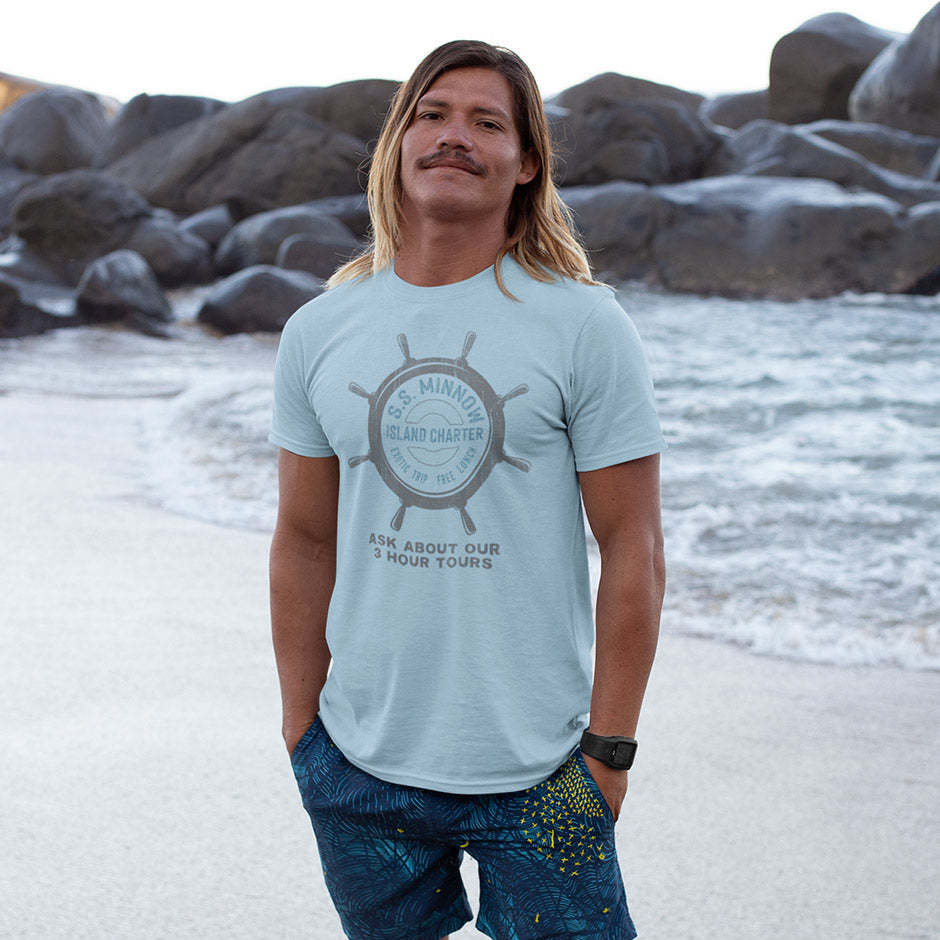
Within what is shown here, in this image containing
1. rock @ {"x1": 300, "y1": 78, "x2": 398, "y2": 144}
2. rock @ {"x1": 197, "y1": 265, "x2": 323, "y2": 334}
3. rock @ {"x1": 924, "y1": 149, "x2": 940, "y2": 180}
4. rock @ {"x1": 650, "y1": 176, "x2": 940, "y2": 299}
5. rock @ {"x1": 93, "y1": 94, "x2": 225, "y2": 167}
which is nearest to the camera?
rock @ {"x1": 197, "y1": 265, "x2": 323, "y2": 334}

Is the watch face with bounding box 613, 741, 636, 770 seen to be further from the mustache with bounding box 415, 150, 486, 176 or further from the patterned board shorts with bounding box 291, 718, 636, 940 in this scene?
the mustache with bounding box 415, 150, 486, 176

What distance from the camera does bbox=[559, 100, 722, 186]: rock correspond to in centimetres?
1886

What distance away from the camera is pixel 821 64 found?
26297 mm

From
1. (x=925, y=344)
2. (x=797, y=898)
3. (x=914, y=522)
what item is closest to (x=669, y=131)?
(x=925, y=344)

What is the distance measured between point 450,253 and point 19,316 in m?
12.8

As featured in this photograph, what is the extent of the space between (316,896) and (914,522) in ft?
15.3

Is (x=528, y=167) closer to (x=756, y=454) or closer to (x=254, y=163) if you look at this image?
(x=756, y=454)

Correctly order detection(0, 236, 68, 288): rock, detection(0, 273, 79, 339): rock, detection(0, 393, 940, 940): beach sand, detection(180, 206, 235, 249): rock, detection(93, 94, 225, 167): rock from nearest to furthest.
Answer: detection(0, 393, 940, 940): beach sand → detection(0, 273, 79, 339): rock → detection(0, 236, 68, 288): rock → detection(180, 206, 235, 249): rock → detection(93, 94, 225, 167): rock

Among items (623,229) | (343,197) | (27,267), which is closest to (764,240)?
(623,229)

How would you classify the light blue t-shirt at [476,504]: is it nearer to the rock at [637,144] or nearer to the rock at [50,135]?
the rock at [637,144]

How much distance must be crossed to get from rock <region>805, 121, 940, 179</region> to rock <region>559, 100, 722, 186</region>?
10.7ft

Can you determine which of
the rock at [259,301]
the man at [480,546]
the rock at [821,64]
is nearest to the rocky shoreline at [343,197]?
the rock at [259,301]

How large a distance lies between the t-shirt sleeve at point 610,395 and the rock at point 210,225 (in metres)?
17.6

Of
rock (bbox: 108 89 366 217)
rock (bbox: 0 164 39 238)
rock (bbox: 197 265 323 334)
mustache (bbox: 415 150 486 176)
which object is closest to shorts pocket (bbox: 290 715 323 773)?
mustache (bbox: 415 150 486 176)
